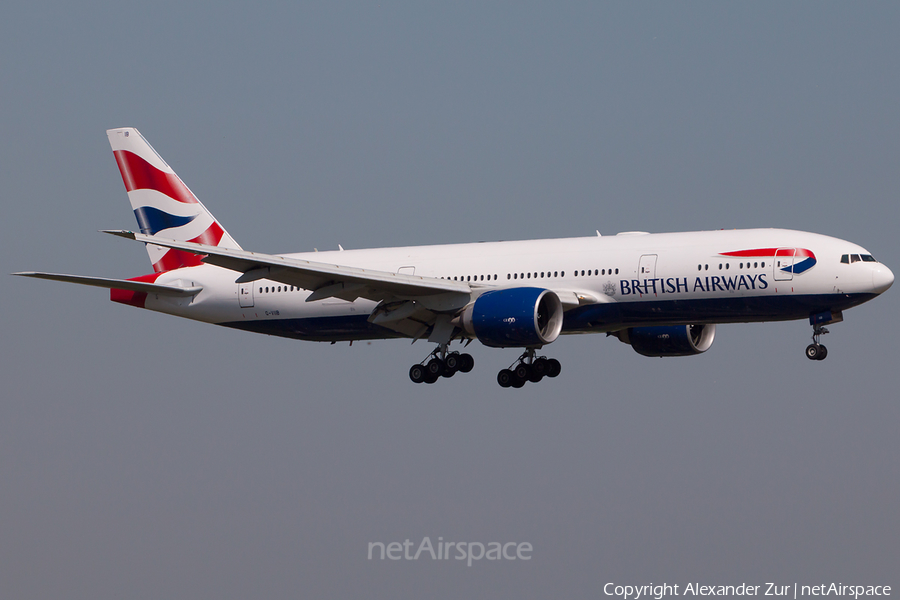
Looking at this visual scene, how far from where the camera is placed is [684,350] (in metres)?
43.4

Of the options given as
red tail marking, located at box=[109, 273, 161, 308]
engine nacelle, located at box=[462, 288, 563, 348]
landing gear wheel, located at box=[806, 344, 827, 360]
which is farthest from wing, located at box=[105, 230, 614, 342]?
red tail marking, located at box=[109, 273, 161, 308]

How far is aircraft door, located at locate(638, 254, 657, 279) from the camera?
36.8m

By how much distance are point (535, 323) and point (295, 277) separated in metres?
7.61

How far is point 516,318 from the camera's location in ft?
119

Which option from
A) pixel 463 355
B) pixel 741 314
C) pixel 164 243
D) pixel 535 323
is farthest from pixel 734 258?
pixel 164 243

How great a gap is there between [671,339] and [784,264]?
7995 millimetres

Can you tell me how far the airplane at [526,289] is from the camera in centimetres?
3591

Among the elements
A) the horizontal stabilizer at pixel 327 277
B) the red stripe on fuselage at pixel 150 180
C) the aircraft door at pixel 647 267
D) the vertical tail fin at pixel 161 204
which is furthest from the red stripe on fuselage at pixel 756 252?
the red stripe on fuselage at pixel 150 180

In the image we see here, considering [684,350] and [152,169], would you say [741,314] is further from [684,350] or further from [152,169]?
[152,169]

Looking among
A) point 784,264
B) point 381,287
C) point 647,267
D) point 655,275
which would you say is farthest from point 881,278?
point 381,287

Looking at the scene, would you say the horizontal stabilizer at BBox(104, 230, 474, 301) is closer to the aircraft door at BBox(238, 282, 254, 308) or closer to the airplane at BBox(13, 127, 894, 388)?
the airplane at BBox(13, 127, 894, 388)

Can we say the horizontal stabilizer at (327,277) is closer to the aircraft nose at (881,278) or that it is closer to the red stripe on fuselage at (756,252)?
the red stripe on fuselage at (756,252)

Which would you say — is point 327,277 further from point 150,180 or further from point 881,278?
point 881,278

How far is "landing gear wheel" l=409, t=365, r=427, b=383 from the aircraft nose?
1469 centimetres
